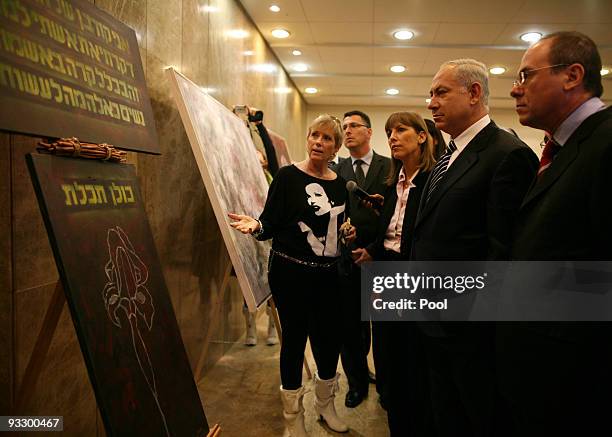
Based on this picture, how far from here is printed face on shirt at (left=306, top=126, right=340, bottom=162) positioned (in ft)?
6.64

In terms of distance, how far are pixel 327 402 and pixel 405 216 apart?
1006 millimetres

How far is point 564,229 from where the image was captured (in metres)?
1.11

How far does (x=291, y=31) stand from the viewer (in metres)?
4.46

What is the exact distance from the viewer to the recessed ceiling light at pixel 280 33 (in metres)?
4.42

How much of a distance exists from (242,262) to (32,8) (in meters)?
1.27

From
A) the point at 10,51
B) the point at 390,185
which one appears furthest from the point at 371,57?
the point at 10,51

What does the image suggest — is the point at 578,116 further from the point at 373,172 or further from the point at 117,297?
the point at 373,172

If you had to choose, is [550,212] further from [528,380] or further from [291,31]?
[291,31]

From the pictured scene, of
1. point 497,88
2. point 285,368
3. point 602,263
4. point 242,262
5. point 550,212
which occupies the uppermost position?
point 497,88

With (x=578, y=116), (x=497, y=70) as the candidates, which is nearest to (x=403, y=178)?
(x=578, y=116)

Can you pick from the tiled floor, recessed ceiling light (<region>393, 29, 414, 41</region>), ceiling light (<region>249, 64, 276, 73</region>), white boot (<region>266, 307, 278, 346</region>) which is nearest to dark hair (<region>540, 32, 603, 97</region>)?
the tiled floor

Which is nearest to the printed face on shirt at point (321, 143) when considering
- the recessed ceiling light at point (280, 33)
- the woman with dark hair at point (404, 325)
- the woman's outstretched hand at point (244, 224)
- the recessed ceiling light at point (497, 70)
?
the woman with dark hair at point (404, 325)

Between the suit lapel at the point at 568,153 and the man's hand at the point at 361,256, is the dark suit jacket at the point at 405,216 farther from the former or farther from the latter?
the suit lapel at the point at 568,153

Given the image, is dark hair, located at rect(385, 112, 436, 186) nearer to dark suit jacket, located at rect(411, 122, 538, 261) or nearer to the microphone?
the microphone
